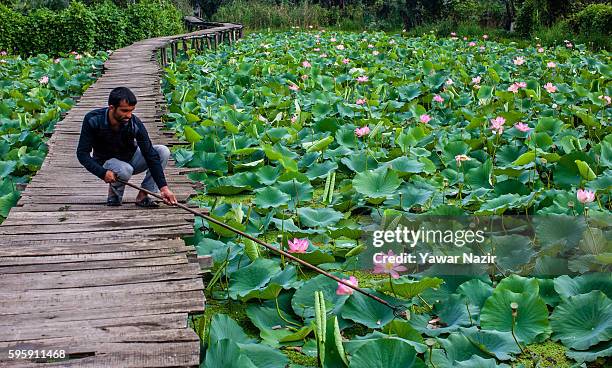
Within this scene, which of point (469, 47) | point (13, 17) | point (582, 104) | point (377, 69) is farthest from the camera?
point (13, 17)

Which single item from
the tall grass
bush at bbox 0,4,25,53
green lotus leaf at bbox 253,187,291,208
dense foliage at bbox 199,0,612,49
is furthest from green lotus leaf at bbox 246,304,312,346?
the tall grass

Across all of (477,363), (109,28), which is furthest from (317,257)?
(109,28)

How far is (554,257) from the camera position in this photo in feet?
7.64

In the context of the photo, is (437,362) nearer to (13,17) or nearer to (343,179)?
(343,179)

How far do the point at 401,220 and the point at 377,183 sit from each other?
342 millimetres

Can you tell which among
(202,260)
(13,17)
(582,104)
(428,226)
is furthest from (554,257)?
(13,17)

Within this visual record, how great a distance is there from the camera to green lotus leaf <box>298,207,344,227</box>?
2.80 metres

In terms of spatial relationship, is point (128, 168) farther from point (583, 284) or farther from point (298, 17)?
point (298, 17)

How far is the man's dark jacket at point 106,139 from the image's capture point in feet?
9.14

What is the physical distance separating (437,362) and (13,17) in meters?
11.7

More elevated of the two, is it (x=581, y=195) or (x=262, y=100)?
(x=581, y=195)

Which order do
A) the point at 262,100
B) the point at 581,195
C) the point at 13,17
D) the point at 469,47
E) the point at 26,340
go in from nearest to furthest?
the point at 26,340 < the point at 581,195 < the point at 262,100 < the point at 469,47 < the point at 13,17

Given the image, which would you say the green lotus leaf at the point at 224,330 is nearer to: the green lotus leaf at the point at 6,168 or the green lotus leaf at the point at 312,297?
the green lotus leaf at the point at 312,297

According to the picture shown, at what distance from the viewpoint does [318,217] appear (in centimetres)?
286
